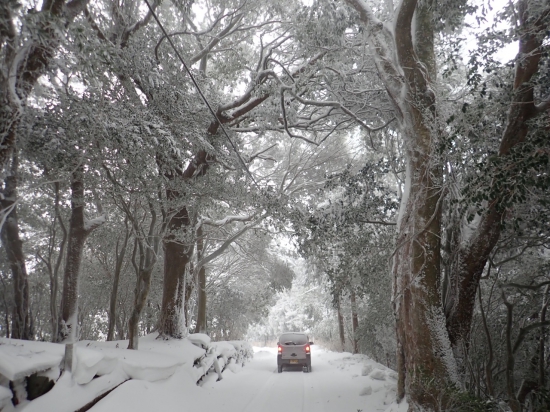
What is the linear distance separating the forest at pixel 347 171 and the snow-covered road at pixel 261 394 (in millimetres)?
1545

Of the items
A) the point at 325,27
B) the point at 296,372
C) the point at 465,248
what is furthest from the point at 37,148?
the point at 296,372

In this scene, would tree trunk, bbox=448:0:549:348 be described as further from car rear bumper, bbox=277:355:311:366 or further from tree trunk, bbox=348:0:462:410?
car rear bumper, bbox=277:355:311:366

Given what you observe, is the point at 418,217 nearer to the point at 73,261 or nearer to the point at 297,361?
the point at 73,261

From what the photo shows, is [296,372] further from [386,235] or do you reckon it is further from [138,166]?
[138,166]

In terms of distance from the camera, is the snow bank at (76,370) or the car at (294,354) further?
the car at (294,354)

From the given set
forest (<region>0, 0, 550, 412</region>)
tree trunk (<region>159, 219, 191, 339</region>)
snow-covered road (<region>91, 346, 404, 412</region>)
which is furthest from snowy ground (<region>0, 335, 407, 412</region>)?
forest (<region>0, 0, 550, 412</region>)

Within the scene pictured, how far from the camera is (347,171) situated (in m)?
9.63

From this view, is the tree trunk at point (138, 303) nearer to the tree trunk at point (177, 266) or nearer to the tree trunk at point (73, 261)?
the tree trunk at point (73, 261)

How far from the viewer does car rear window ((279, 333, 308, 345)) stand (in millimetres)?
14227

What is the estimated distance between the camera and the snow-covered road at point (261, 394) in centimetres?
635

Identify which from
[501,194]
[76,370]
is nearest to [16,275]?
A: [76,370]

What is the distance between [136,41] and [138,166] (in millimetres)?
2994

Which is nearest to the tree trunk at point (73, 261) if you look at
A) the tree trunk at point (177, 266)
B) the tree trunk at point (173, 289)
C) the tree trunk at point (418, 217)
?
the tree trunk at point (177, 266)

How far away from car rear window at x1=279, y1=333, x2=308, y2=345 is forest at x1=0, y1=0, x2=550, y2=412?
309 centimetres
